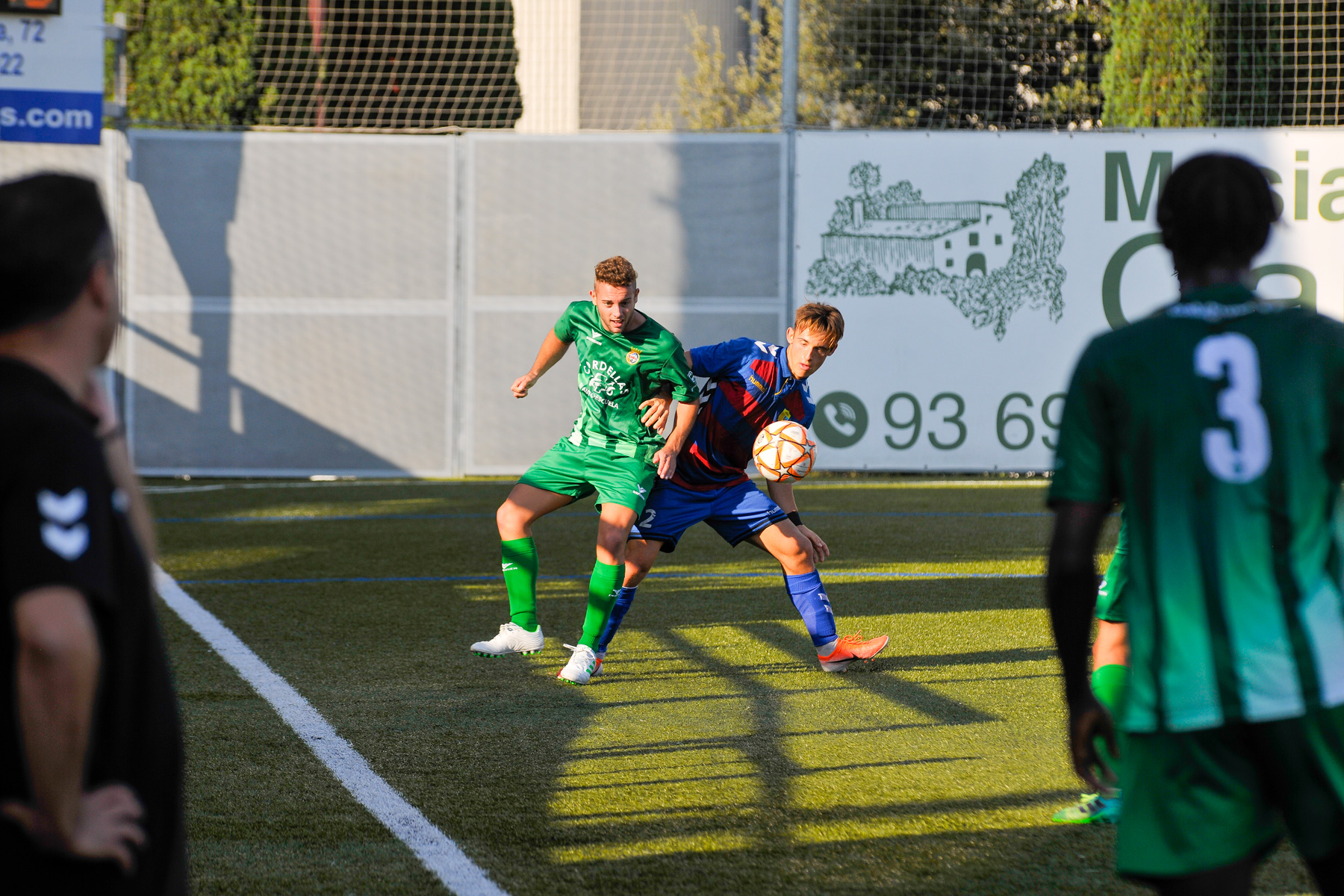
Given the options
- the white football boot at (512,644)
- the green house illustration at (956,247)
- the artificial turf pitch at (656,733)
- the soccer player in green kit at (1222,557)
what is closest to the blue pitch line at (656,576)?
the artificial turf pitch at (656,733)

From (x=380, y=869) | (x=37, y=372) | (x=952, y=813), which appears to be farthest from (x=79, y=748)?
(x=952, y=813)

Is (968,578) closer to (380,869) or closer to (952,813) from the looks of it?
(952,813)

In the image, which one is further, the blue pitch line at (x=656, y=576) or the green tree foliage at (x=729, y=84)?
the green tree foliage at (x=729, y=84)

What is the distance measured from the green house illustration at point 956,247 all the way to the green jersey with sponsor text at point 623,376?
8519 millimetres

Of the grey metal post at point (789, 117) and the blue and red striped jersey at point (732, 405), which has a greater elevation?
the grey metal post at point (789, 117)

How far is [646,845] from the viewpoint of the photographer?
3.68 metres

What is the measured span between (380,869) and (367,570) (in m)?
5.57

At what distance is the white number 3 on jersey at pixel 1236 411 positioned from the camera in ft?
6.66

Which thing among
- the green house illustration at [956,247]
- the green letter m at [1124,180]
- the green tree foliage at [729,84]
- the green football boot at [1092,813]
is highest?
the green tree foliage at [729,84]

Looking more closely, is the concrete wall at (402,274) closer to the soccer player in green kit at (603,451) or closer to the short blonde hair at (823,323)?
the soccer player in green kit at (603,451)

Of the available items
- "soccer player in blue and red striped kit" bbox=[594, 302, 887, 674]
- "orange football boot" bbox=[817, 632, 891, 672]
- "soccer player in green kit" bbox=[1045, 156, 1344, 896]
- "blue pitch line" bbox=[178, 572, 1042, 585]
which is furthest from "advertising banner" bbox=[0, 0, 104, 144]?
"soccer player in green kit" bbox=[1045, 156, 1344, 896]

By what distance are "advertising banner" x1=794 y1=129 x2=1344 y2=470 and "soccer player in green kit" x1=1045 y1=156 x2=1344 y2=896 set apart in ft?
40.1

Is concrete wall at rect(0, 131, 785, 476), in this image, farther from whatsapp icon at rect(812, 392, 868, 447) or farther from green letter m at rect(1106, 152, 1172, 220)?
green letter m at rect(1106, 152, 1172, 220)

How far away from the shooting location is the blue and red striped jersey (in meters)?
6.06
